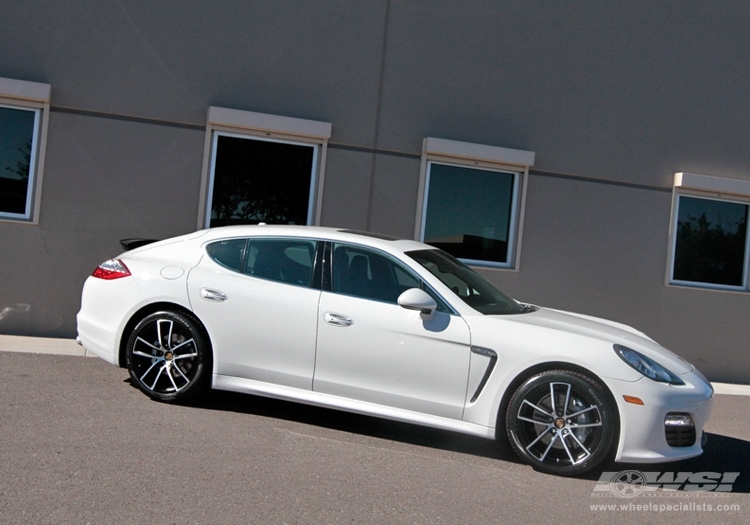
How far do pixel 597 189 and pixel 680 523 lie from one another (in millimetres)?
6063

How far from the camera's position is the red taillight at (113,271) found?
20.2 feet

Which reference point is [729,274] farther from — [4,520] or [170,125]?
[4,520]

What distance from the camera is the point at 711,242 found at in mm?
10336

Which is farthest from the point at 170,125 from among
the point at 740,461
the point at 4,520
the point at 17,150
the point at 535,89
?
the point at 740,461

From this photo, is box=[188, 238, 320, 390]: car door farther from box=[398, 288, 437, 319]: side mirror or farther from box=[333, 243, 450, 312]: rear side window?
box=[398, 288, 437, 319]: side mirror

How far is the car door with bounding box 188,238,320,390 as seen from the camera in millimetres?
5617

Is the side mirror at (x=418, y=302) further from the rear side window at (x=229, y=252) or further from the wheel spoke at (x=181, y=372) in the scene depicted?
the wheel spoke at (x=181, y=372)

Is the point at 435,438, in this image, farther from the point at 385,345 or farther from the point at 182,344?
the point at 182,344

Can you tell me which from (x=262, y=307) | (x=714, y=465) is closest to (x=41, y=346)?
(x=262, y=307)

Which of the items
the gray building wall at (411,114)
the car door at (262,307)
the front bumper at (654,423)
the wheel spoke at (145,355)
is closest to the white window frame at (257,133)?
the gray building wall at (411,114)

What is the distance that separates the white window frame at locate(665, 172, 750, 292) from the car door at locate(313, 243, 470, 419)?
572 cm

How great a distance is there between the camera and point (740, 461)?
5926mm

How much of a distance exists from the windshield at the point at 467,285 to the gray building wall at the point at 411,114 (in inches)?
124

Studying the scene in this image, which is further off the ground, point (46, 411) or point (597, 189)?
point (597, 189)
